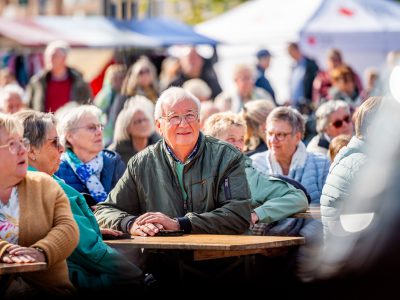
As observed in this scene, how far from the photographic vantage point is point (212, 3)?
3316 centimetres

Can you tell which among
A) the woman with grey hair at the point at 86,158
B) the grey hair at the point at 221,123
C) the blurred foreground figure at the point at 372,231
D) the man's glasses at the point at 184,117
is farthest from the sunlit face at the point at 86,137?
the blurred foreground figure at the point at 372,231

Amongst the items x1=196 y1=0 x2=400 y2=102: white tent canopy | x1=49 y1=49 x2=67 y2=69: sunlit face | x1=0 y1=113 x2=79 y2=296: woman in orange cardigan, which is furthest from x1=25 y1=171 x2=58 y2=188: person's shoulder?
x1=196 y1=0 x2=400 y2=102: white tent canopy

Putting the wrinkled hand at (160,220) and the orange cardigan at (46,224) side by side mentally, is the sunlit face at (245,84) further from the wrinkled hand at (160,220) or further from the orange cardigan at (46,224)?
the orange cardigan at (46,224)

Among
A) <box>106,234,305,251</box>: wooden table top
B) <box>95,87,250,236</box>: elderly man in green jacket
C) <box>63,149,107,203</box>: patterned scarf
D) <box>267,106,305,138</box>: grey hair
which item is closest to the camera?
<box>106,234,305,251</box>: wooden table top

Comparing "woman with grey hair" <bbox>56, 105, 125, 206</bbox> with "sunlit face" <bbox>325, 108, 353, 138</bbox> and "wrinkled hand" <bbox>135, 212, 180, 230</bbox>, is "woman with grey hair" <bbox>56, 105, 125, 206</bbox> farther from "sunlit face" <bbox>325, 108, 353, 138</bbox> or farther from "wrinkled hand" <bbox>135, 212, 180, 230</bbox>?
"sunlit face" <bbox>325, 108, 353, 138</bbox>

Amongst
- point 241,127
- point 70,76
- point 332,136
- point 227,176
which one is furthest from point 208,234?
point 70,76

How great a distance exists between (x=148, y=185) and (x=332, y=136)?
3.97 m

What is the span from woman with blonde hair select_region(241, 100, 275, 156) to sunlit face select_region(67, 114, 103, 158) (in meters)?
1.84

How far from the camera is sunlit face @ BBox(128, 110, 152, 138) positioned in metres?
11.2

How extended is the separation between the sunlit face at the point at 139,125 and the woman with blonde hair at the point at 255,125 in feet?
3.24

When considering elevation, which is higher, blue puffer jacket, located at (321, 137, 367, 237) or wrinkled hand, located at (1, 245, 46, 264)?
blue puffer jacket, located at (321, 137, 367, 237)

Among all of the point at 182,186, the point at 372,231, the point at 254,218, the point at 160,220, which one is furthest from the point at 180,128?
the point at 372,231

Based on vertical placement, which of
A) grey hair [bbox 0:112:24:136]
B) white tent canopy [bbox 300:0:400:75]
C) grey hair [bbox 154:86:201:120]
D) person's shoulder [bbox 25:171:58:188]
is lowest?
person's shoulder [bbox 25:171:58:188]

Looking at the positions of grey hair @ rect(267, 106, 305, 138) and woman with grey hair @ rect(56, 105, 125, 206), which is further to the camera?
grey hair @ rect(267, 106, 305, 138)
